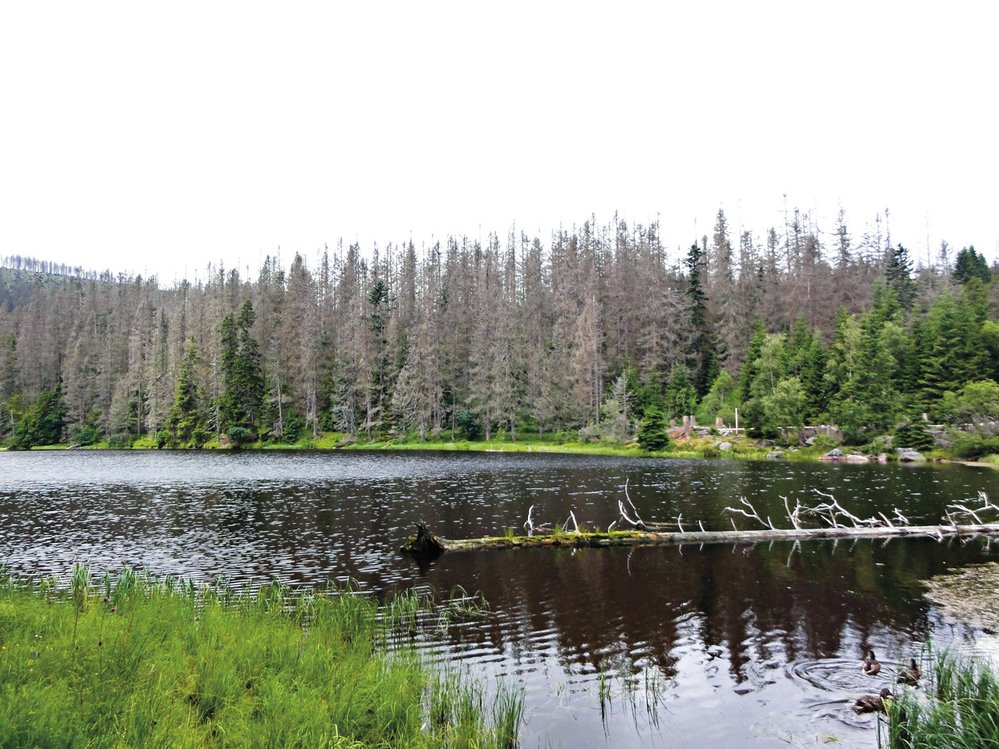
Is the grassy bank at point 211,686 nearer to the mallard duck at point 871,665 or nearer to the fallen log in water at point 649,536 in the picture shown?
the mallard duck at point 871,665

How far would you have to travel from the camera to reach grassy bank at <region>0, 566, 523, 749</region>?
19.6 feet

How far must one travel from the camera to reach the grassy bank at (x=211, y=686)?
5988 mm

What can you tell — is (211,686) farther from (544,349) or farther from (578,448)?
(544,349)

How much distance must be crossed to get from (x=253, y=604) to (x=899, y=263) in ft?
314

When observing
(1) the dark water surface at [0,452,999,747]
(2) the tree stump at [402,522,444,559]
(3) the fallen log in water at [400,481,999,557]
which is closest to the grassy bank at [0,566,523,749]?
(1) the dark water surface at [0,452,999,747]

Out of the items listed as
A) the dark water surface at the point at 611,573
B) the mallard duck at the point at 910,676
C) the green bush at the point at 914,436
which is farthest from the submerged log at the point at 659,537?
A: the green bush at the point at 914,436

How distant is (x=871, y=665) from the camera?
10523 mm

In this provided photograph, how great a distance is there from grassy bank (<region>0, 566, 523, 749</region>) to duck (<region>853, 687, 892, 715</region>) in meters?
5.25

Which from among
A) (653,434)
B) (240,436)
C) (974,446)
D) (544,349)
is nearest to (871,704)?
(974,446)

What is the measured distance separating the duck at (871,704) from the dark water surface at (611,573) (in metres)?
0.26

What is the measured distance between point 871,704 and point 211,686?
9512mm

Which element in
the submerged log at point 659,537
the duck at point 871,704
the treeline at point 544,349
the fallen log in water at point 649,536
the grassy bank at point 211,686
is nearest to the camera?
the grassy bank at point 211,686

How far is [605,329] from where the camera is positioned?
88.0 metres

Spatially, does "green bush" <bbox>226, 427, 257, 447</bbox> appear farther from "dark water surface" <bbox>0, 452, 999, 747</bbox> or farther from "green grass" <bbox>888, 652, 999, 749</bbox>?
"green grass" <bbox>888, 652, 999, 749</bbox>
